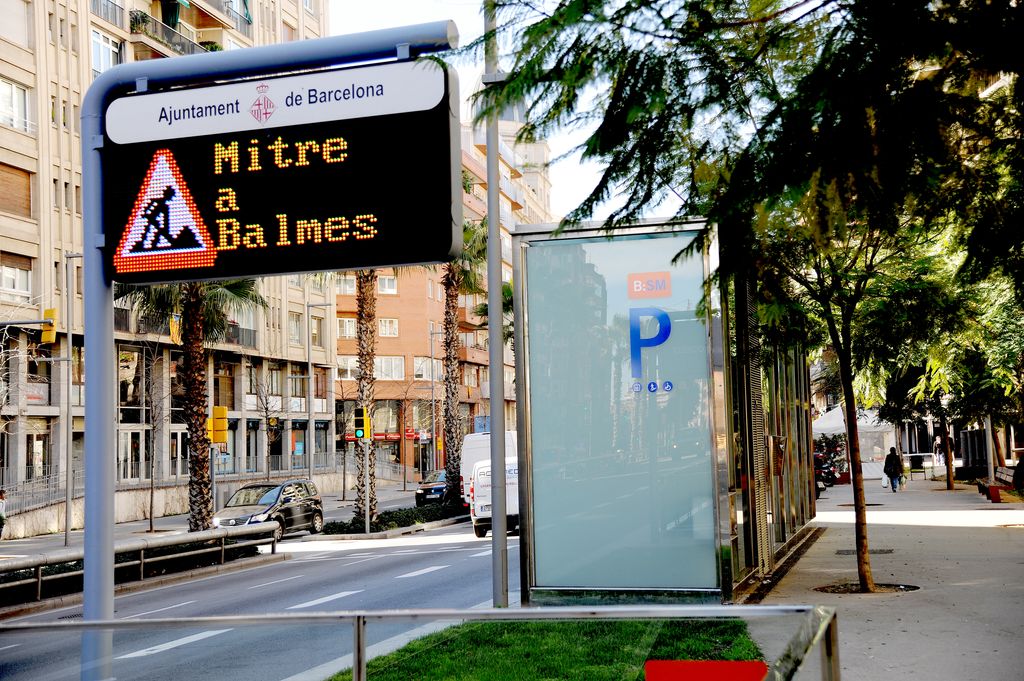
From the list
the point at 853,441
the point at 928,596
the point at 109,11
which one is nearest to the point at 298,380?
the point at 109,11

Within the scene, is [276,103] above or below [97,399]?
above

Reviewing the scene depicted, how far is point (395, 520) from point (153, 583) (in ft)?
42.0

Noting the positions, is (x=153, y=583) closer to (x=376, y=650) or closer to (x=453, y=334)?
(x=376, y=650)

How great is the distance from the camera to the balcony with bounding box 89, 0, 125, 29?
4550cm

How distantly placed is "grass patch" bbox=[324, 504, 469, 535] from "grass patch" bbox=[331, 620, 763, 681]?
2651cm

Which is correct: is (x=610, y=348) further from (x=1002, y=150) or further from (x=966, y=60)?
(x=966, y=60)

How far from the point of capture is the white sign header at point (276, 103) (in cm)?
656

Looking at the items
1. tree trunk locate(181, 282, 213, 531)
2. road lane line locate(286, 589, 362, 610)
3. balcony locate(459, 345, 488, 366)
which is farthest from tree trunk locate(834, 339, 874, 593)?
balcony locate(459, 345, 488, 366)

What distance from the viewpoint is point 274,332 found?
59.1 meters

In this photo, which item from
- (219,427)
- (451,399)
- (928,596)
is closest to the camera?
(928,596)

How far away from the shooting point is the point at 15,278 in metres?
40.5

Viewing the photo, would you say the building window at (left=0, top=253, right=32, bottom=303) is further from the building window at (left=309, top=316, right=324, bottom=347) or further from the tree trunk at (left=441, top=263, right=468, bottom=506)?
the building window at (left=309, top=316, right=324, bottom=347)

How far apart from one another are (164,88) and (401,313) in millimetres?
75595

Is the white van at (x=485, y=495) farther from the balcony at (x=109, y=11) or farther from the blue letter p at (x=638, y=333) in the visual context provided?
the balcony at (x=109, y=11)
